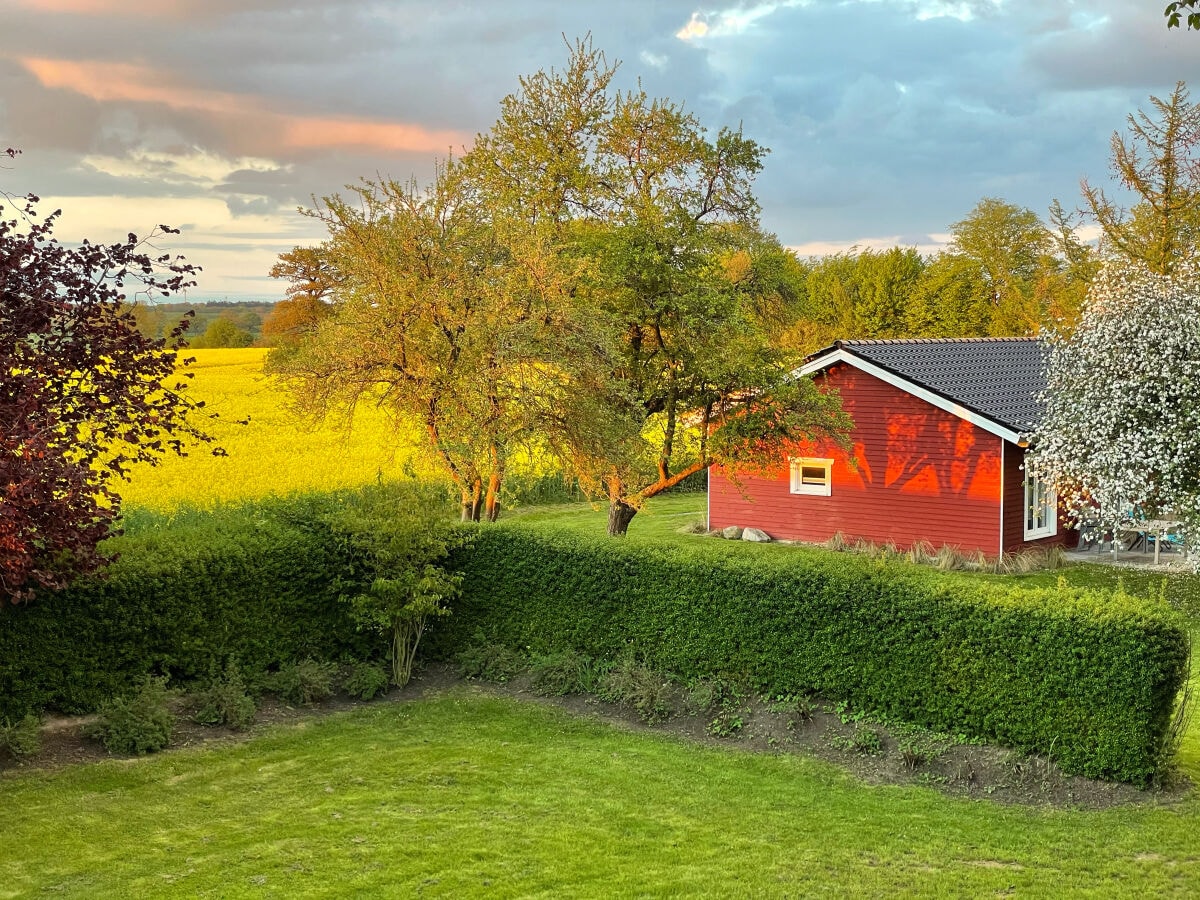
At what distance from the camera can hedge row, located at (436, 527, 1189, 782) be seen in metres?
9.77

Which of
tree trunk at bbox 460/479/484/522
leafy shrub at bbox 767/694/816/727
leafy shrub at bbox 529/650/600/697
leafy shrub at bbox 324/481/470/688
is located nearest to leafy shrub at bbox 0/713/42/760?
leafy shrub at bbox 324/481/470/688

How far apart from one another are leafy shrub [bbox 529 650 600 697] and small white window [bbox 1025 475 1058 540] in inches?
Answer: 558

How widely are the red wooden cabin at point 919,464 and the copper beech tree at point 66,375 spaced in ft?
45.9

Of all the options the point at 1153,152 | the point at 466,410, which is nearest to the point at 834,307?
the point at 1153,152

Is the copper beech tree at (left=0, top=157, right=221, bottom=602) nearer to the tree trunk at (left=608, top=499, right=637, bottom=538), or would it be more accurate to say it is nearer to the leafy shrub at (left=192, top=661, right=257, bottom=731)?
the leafy shrub at (left=192, top=661, right=257, bottom=731)

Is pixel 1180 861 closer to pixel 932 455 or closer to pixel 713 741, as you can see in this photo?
pixel 713 741

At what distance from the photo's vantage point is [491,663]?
13.6m

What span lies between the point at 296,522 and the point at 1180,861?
1071 centimetres

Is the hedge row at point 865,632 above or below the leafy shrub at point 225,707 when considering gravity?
above

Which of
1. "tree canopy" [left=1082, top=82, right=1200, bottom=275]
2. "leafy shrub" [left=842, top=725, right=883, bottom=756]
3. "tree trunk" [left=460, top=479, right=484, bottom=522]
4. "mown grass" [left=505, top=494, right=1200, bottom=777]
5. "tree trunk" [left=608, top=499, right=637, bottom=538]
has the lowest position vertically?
"leafy shrub" [left=842, top=725, right=883, bottom=756]

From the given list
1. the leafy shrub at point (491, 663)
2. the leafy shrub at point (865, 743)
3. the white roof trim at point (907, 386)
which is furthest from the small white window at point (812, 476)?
the leafy shrub at point (865, 743)

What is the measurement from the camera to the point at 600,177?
1986cm

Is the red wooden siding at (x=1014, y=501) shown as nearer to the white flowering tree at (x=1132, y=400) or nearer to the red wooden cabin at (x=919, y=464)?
the red wooden cabin at (x=919, y=464)

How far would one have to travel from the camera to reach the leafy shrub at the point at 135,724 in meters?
10.6
